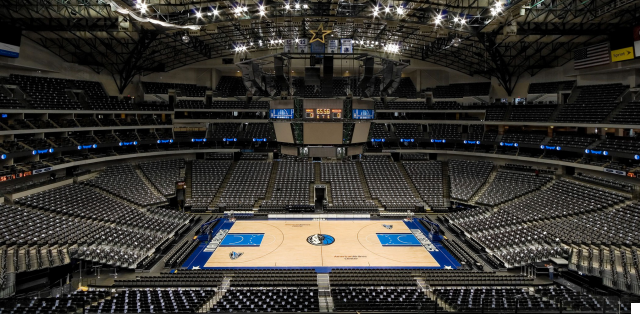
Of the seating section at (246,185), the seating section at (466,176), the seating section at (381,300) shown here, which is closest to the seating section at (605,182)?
the seating section at (466,176)

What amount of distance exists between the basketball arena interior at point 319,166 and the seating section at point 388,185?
32cm

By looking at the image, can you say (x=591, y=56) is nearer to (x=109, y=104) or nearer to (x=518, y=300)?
(x=518, y=300)

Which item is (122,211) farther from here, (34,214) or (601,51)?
(601,51)

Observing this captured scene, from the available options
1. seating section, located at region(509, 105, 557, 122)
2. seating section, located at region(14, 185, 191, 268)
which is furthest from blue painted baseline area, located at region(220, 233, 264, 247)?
seating section, located at region(509, 105, 557, 122)

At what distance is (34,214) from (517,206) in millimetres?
40547

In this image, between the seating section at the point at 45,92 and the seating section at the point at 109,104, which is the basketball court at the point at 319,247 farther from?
the seating section at the point at 45,92

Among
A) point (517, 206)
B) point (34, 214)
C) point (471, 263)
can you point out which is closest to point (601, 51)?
point (517, 206)

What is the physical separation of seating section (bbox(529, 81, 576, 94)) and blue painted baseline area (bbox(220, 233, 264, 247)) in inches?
1461

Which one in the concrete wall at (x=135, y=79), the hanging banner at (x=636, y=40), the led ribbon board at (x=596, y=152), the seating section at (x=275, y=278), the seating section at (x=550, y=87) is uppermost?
the hanging banner at (x=636, y=40)

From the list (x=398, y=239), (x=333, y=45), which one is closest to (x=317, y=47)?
(x=333, y=45)

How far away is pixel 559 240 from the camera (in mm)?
24953

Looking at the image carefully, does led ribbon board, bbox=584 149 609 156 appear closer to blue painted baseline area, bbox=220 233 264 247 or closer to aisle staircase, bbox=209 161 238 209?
blue painted baseline area, bbox=220 233 264 247

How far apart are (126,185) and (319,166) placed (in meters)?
22.9

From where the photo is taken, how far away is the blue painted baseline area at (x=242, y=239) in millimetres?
29514
